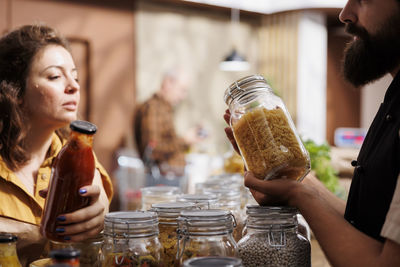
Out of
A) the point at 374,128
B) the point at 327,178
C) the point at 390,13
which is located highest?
the point at 390,13

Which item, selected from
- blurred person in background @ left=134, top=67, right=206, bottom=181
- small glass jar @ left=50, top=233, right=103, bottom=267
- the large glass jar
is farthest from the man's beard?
blurred person in background @ left=134, top=67, right=206, bottom=181

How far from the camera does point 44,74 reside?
1.54 meters

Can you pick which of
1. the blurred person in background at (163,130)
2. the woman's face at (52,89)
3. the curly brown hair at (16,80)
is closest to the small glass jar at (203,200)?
the woman's face at (52,89)

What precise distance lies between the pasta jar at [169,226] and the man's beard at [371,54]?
0.57 metres

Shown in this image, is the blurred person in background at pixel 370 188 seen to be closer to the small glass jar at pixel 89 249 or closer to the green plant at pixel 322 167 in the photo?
the small glass jar at pixel 89 249

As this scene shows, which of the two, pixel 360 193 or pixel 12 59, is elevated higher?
pixel 12 59

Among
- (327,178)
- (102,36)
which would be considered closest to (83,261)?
(327,178)

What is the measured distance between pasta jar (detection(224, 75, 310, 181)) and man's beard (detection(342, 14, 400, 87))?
240mm

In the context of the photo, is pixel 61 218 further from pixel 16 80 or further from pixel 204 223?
pixel 16 80

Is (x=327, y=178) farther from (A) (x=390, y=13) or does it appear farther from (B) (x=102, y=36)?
(B) (x=102, y=36)

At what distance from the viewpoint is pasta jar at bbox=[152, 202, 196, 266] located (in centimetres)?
111

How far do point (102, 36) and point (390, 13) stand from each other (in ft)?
17.3

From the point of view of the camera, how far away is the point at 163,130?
554 cm

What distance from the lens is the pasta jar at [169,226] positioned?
3.66 ft
